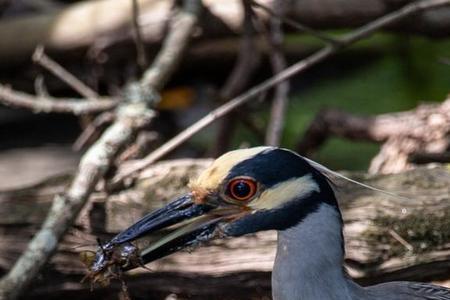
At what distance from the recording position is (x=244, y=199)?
3457 mm

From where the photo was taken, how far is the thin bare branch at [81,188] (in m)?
4.37

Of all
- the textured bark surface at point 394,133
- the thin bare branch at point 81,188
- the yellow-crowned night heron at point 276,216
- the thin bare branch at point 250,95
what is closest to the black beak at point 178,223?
the yellow-crowned night heron at point 276,216

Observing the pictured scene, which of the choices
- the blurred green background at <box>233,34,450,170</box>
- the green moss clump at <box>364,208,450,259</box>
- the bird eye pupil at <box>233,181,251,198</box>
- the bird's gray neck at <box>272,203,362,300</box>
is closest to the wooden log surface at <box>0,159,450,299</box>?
the green moss clump at <box>364,208,450,259</box>

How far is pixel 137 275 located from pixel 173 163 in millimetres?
534

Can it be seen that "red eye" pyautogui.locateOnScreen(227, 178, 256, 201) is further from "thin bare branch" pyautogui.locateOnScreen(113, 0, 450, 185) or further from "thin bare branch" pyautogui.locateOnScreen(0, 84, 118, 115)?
"thin bare branch" pyautogui.locateOnScreen(0, 84, 118, 115)

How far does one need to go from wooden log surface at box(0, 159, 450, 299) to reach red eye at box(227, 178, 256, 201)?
971mm

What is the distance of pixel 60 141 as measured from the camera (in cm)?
690

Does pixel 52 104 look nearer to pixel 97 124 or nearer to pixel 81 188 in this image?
pixel 97 124

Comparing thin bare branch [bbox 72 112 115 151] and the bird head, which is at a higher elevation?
thin bare branch [bbox 72 112 115 151]

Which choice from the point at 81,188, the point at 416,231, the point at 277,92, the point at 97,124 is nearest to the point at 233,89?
the point at 277,92

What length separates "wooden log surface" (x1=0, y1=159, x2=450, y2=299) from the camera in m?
4.33

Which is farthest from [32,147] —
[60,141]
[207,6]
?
[207,6]

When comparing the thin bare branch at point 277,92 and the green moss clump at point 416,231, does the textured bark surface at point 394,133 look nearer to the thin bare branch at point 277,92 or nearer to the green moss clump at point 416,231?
the thin bare branch at point 277,92

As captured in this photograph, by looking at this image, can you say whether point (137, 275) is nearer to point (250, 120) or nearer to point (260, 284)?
point (260, 284)
